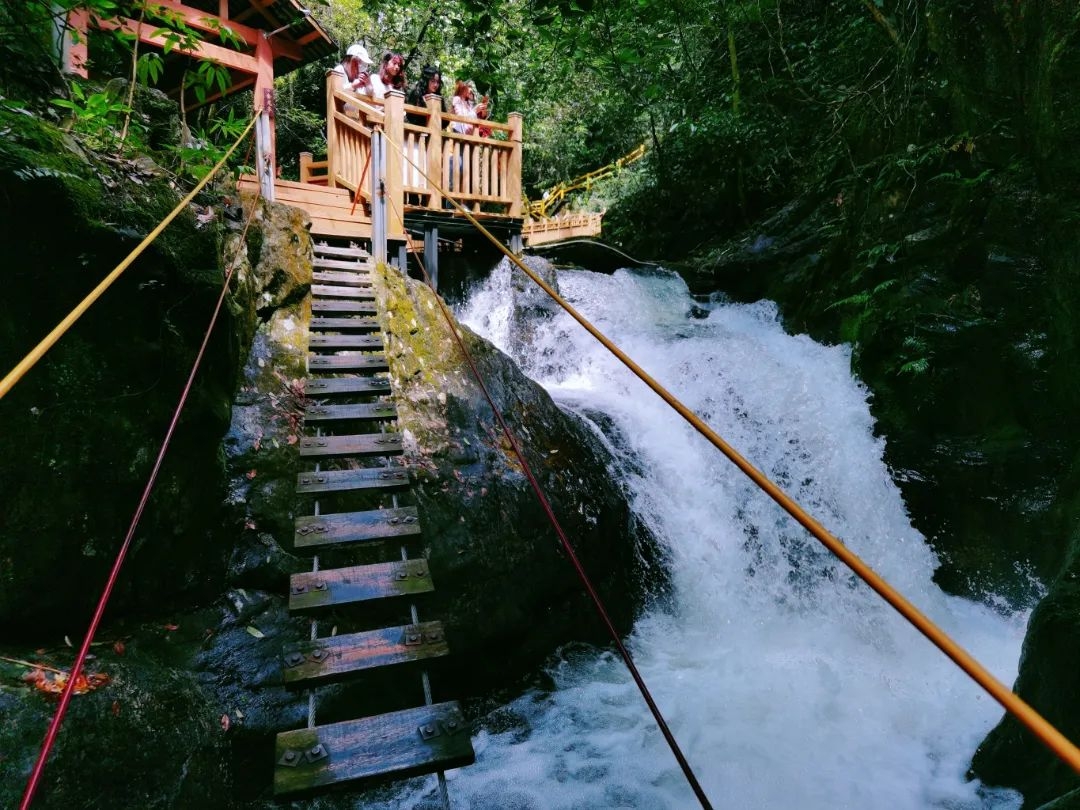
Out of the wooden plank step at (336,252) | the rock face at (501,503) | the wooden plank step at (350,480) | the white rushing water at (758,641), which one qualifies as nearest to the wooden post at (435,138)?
the wooden plank step at (336,252)

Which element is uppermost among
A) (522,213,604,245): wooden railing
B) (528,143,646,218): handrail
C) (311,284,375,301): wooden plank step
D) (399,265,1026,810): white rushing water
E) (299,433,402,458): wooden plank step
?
(528,143,646,218): handrail

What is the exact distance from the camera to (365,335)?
192 inches

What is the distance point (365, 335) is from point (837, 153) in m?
8.22

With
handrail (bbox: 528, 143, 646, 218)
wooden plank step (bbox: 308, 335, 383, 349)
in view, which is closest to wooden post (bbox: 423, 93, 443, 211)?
wooden plank step (bbox: 308, 335, 383, 349)

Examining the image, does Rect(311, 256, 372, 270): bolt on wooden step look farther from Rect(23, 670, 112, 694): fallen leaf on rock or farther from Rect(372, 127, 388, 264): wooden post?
Rect(23, 670, 112, 694): fallen leaf on rock

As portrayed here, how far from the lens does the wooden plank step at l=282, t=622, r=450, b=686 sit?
95.1 inches

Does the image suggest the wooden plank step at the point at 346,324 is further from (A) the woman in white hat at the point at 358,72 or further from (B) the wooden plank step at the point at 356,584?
(A) the woman in white hat at the point at 358,72

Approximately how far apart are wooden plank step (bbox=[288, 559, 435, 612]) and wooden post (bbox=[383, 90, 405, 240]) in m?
4.83

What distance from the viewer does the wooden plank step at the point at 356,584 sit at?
8.87ft

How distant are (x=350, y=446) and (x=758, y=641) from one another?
3598 mm

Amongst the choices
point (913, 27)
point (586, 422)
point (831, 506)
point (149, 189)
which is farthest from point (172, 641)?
point (913, 27)

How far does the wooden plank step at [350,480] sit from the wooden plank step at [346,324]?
5.59ft

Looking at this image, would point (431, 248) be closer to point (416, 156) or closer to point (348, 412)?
point (416, 156)

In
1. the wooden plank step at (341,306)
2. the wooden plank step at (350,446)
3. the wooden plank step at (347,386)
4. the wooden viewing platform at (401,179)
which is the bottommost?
the wooden plank step at (350,446)
